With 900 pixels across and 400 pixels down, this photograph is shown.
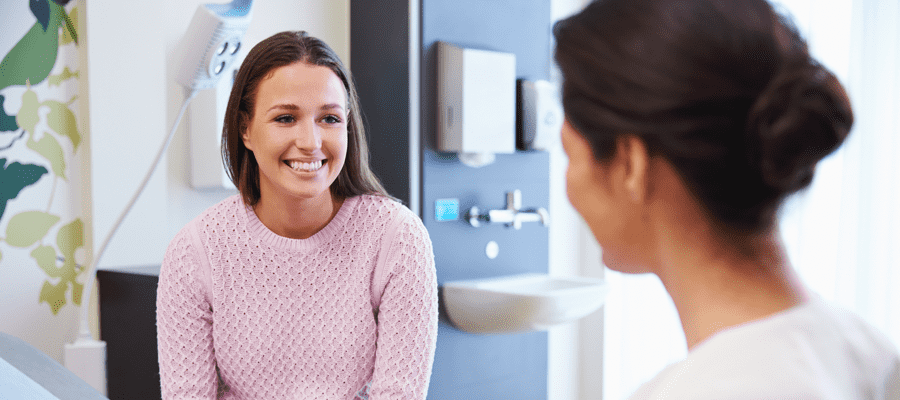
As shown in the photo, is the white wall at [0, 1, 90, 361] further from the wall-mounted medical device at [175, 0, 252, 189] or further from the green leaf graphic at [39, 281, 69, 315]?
the wall-mounted medical device at [175, 0, 252, 189]

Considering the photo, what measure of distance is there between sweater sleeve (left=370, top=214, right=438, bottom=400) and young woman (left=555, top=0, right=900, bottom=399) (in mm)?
800

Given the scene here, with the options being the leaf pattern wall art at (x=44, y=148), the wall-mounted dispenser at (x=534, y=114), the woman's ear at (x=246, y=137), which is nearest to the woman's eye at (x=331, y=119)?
the woman's ear at (x=246, y=137)

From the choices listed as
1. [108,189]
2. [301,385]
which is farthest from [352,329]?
[108,189]

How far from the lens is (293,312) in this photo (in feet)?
4.16

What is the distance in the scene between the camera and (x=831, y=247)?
6.40 ft

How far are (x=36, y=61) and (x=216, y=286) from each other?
0.80 m

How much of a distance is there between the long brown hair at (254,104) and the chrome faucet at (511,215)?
2.47 ft

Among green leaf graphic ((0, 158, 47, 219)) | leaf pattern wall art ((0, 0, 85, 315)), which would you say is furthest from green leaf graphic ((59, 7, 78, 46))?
green leaf graphic ((0, 158, 47, 219))

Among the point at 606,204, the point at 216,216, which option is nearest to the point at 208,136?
the point at 216,216

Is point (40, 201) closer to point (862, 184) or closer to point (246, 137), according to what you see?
point (246, 137)

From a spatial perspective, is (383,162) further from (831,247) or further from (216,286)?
(831,247)

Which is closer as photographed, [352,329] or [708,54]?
[708,54]

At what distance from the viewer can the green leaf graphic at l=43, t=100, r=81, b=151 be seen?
166 centimetres

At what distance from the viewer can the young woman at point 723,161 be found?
16.6 inches
